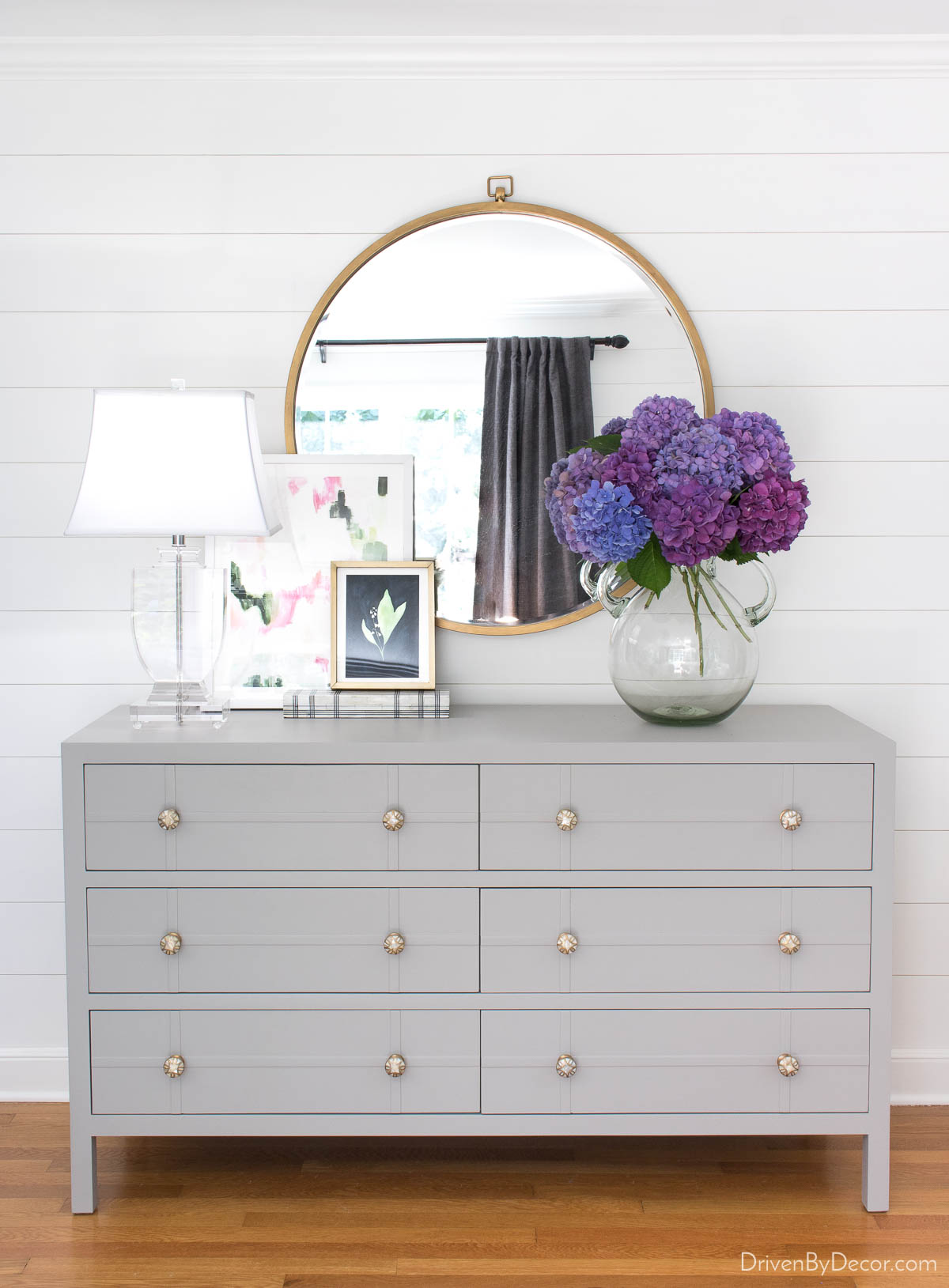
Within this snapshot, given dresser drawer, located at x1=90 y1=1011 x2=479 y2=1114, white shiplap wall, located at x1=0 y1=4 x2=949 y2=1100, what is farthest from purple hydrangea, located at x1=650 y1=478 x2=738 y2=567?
dresser drawer, located at x1=90 y1=1011 x2=479 y2=1114

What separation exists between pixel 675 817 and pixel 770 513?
1.84 feet

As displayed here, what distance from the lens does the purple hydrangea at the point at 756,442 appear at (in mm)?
1766

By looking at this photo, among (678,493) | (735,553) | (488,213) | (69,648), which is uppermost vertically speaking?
(488,213)

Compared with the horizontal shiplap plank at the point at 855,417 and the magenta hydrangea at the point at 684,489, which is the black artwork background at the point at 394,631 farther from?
the horizontal shiplap plank at the point at 855,417

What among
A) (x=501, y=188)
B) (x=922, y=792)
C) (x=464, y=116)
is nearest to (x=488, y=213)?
(x=501, y=188)

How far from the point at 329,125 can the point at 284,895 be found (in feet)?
5.12

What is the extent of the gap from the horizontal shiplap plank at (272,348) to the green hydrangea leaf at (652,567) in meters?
0.46

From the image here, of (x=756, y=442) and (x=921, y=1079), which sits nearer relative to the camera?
(x=756, y=442)

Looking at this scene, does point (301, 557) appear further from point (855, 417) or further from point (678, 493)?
point (855, 417)

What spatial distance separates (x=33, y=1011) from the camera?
7.30 ft

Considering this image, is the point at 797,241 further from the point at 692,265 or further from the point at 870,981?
the point at 870,981

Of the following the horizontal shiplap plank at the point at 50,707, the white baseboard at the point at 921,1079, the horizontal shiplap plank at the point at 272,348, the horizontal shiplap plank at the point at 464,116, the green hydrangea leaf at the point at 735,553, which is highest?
the horizontal shiplap plank at the point at 464,116

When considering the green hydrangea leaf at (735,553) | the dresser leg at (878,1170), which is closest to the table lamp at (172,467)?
the green hydrangea leaf at (735,553)

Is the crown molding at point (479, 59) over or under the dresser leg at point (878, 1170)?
over
